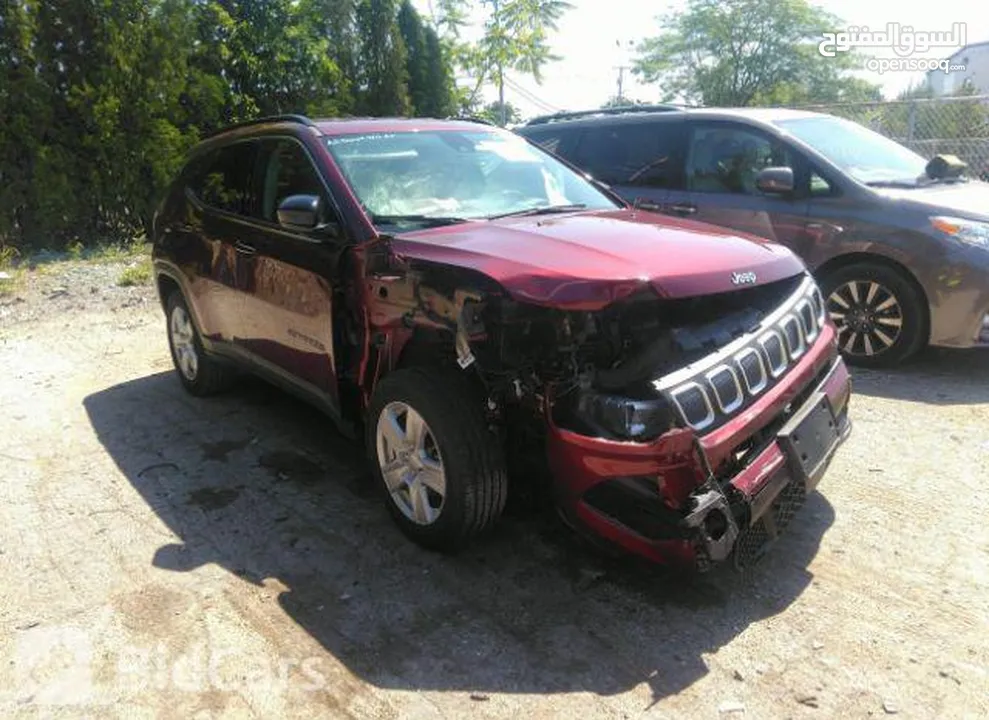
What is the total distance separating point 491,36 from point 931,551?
52.5ft

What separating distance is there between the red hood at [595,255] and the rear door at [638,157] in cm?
298

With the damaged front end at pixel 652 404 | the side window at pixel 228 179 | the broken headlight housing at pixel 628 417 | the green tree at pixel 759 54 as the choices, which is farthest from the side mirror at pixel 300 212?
the green tree at pixel 759 54

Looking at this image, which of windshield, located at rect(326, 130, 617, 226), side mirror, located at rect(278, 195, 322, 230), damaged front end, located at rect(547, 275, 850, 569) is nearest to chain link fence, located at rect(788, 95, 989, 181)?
windshield, located at rect(326, 130, 617, 226)

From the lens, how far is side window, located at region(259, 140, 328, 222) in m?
3.99

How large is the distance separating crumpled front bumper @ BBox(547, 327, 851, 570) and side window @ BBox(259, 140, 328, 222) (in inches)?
74.7

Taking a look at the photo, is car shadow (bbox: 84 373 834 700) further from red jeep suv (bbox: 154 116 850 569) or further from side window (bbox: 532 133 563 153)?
side window (bbox: 532 133 563 153)

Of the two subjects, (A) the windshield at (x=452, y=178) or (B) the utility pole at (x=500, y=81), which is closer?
(A) the windshield at (x=452, y=178)

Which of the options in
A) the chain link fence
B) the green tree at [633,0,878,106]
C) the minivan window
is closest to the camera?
the minivan window

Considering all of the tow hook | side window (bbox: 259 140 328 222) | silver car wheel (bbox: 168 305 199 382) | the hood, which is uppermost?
side window (bbox: 259 140 328 222)

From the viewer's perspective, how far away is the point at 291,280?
3.99 metres

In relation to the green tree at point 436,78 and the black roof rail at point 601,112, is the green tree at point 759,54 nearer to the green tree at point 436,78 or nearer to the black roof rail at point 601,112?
the green tree at point 436,78

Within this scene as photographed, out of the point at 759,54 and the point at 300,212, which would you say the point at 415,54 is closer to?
the point at 300,212

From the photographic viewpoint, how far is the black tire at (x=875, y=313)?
5.42m

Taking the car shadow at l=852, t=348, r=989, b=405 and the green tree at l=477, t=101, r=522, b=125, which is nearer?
the car shadow at l=852, t=348, r=989, b=405
